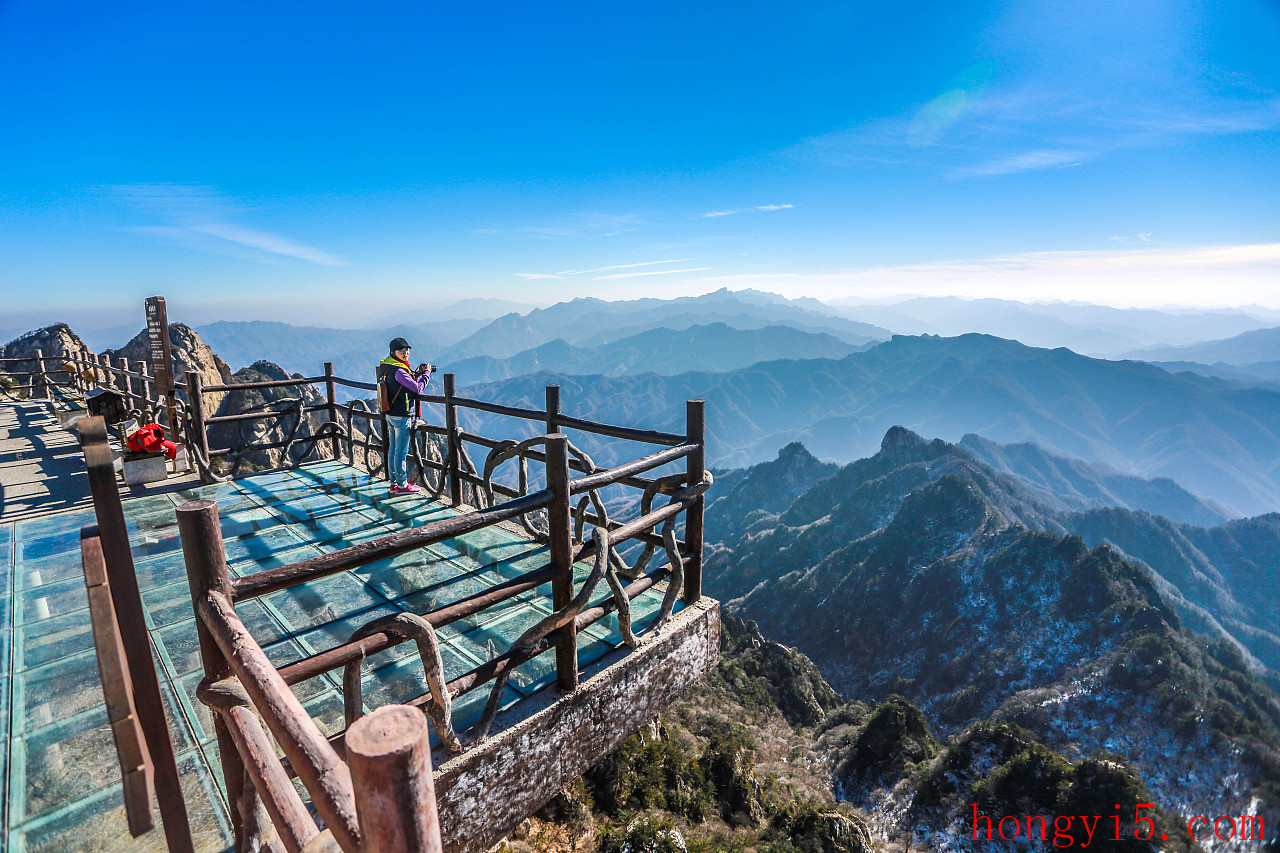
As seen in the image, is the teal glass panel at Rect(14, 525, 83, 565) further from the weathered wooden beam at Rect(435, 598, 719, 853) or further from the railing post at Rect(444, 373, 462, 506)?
the weathered wooden beam at Rect(435, 598, 719, 853)

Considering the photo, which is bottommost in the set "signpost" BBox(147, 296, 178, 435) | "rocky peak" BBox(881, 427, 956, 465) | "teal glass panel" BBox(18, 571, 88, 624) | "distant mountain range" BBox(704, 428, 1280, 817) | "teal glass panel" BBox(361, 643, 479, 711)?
"distant mountain range" BBox(704, 428, 1280, 817)

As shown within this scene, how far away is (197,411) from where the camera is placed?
7562 mm

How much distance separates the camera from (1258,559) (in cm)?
9131

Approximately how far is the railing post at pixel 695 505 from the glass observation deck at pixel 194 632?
0.41 metres

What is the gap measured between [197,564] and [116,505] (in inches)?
18.6

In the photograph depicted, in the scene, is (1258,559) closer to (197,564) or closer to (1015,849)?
(1015,849)

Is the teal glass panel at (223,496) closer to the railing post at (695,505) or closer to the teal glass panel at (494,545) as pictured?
the teal glass panel at (494,545)

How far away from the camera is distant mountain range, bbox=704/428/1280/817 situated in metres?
36.1

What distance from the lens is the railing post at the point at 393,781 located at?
0.85m

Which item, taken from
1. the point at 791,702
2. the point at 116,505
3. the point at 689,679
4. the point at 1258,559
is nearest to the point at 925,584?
the point at 791,702

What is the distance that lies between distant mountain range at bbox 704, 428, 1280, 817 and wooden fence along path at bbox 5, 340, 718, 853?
33.2 meters

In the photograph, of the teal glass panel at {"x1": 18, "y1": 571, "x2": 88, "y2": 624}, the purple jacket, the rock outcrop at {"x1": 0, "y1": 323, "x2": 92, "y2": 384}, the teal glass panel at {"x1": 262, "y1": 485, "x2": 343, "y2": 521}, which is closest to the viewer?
the teal glass panel at {"x1": 18, "y1": 571, "x2": 88, "y2": 624}

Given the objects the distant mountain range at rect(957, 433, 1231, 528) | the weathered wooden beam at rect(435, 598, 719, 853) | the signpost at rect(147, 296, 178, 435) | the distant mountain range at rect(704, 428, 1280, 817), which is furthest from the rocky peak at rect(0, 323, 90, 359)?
the distant mountain range at rect(957, 433, 1231, 528)

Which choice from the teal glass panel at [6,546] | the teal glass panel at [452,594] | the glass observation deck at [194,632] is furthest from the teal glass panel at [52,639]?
the teal glass panel at [452,594]
